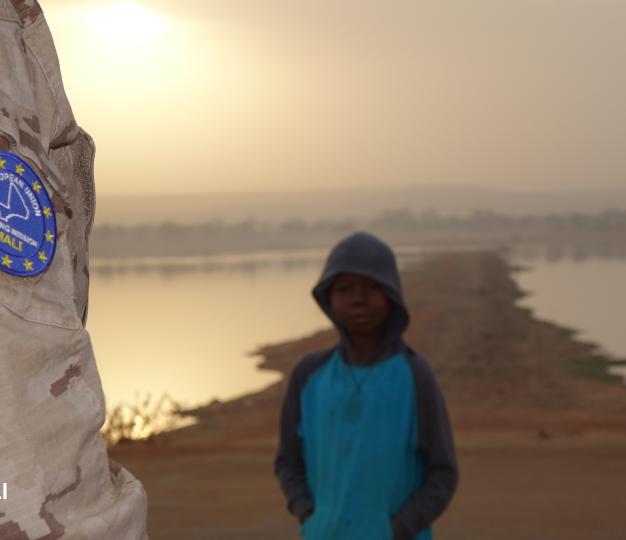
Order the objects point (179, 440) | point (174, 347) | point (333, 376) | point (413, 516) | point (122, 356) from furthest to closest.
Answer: point (174, 347) < point (122, 356) < point (179, 440) < point (333, 376) < point (413, 516)

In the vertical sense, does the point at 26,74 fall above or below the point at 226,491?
above

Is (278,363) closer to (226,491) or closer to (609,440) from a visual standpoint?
(609,440)

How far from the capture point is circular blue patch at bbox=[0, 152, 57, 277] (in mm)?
1134

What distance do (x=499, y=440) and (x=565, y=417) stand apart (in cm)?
307

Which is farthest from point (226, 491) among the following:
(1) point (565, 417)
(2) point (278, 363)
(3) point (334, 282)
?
(2) point (278, 363)

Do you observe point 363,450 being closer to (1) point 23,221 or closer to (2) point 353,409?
(2) point 353,409

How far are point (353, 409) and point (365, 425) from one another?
0.22 feet

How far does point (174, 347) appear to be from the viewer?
24109mm

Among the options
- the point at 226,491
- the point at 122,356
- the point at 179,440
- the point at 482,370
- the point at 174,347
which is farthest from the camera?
the point at 174,347

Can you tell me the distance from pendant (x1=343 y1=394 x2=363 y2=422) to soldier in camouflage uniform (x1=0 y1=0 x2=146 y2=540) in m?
1.60

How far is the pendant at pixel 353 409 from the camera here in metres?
2.91

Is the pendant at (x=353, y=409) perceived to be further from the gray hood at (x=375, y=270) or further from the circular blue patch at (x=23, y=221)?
the circular blue patch at (x=23, y=221)

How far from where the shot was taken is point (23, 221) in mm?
1172

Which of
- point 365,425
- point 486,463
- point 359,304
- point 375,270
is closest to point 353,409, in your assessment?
point 365,425
